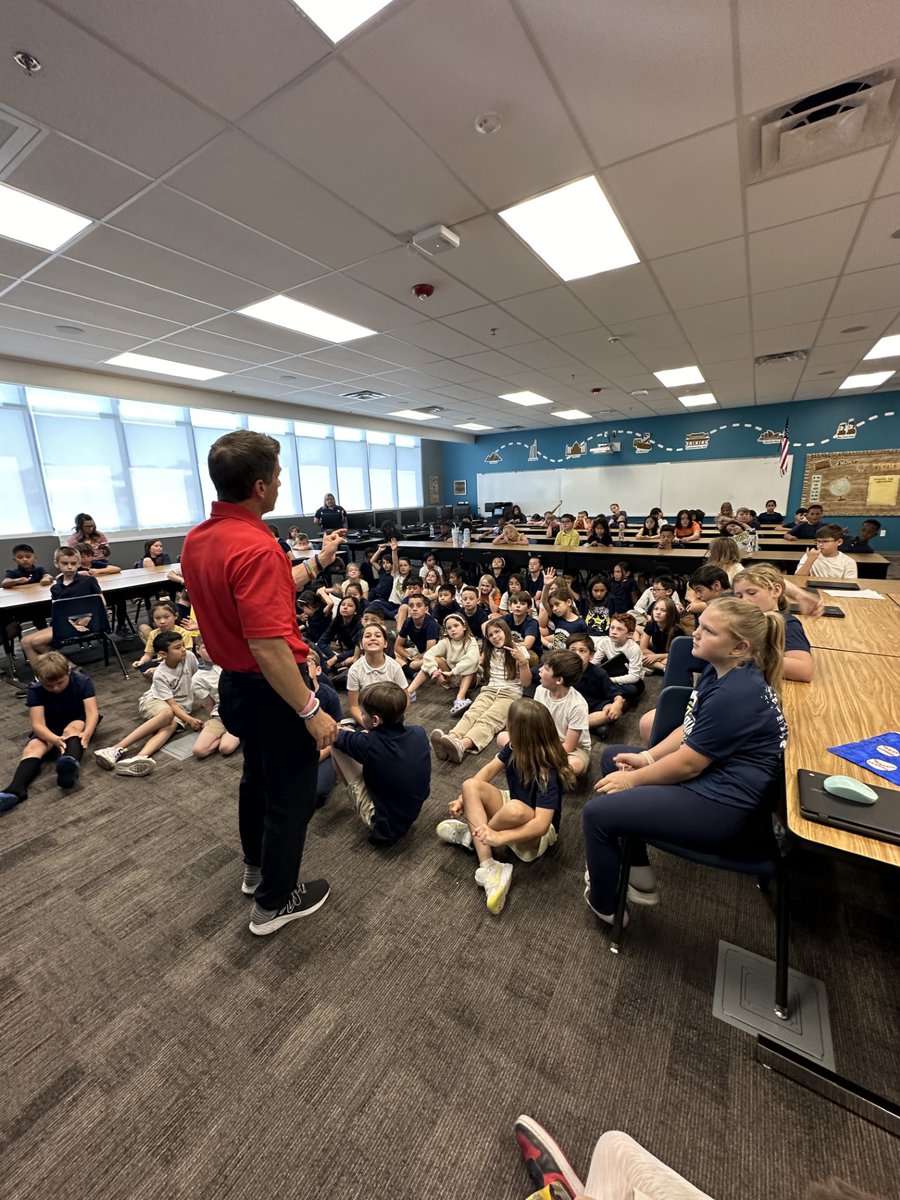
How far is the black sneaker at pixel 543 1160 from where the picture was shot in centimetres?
101

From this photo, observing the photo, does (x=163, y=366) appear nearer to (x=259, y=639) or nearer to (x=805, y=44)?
(x=259, y=639)

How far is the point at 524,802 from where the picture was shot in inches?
80.1

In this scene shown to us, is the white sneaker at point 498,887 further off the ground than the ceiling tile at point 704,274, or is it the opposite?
the ceiling tile at point 704,274

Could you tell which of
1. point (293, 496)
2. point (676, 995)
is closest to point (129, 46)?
point (676, 995)

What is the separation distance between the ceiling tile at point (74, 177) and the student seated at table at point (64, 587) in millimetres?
3039

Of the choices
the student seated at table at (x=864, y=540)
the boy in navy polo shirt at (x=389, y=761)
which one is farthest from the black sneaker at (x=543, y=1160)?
the student seated at table at (x=864, y=540)

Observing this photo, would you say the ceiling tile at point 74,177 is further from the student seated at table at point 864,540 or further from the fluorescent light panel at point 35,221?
the student seated at table at point 864,540

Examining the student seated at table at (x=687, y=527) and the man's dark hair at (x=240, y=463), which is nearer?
the man's dark hair at (x=240, y=463)

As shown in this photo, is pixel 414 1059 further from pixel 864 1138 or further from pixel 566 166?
pixel 566 166

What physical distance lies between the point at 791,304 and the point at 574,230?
8.71ft

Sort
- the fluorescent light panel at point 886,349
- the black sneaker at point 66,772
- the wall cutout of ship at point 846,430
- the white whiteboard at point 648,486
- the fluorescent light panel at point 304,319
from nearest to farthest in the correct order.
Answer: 1. the black sneaker at point 66,772
2. the fluorescent light panel at point 304,319
3. the fluorescent light panel at point 886,349
4. the wall cutout of ship at point 846,430
5. the white whiteboard at point 648,486

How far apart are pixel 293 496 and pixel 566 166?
8912mm

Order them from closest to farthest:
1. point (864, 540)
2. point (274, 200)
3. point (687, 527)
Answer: point (274, 200) → point (864, 540) → point (687, 527)

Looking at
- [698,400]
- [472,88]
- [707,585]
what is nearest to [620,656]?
[707,585]
